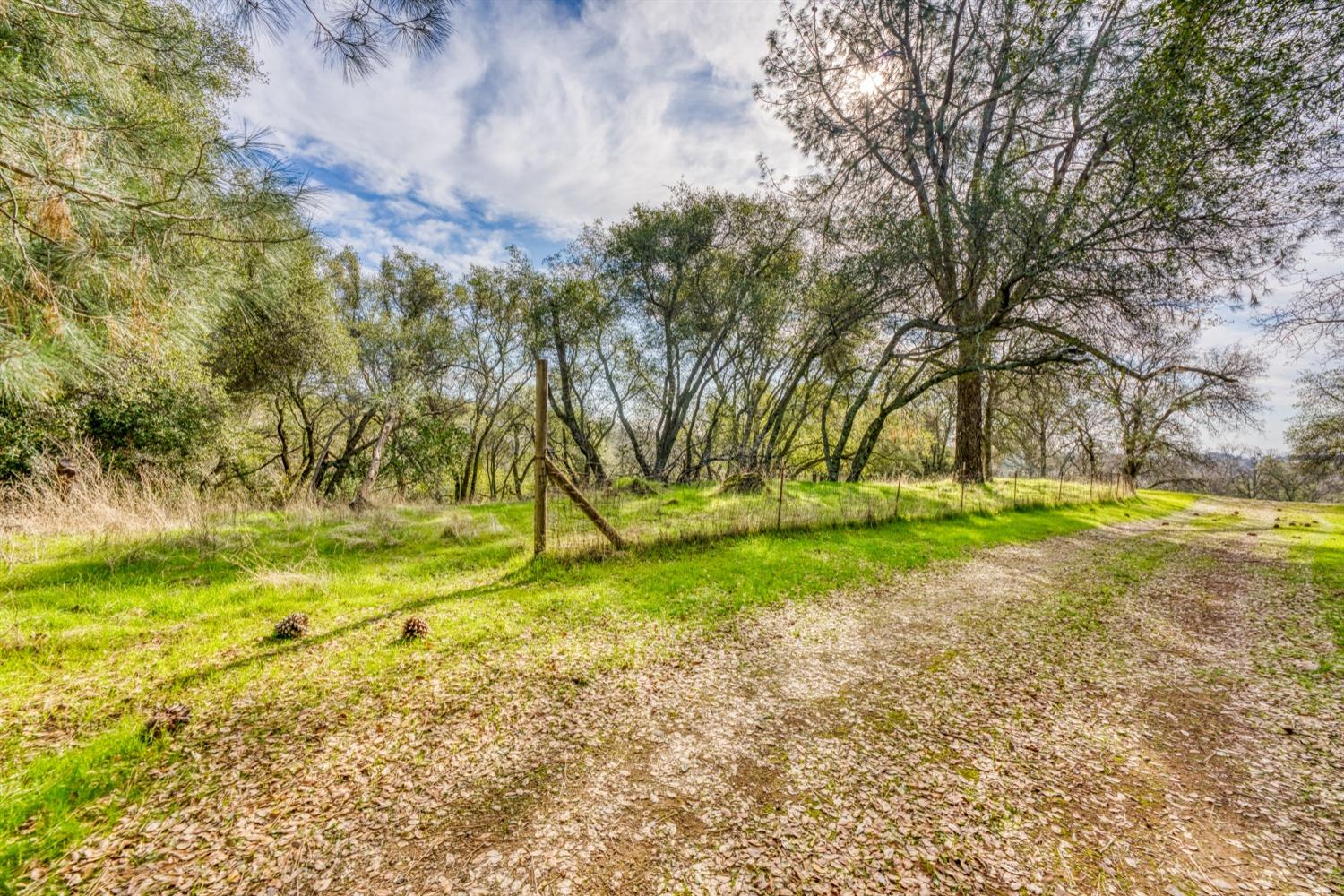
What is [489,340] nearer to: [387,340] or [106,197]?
[387,340]

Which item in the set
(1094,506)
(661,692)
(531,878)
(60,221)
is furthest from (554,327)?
(1094,506)

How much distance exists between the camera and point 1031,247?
36.0ft

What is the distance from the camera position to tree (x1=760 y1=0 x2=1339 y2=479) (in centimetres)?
716

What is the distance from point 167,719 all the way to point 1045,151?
68.4 feet

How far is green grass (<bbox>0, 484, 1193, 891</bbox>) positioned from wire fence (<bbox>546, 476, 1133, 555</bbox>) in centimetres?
33

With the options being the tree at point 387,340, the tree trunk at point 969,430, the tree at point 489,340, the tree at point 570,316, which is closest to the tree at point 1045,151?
the tree trunk at point 969,430

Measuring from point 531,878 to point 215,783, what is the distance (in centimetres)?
194

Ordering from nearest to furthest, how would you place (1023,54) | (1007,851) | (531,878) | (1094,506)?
1. (531,878)
2. (1007,851)
3. (1023,54)
4. (1094,506)

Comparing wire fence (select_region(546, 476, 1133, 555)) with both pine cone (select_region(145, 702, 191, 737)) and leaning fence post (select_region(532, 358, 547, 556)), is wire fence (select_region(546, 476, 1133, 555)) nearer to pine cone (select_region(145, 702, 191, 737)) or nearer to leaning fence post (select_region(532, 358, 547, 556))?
leaning fence post (select_region(532, 358, 547, 556))

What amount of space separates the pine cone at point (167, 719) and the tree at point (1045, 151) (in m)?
12.4

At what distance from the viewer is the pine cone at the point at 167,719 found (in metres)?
2.78

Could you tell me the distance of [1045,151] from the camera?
13508 millimetres

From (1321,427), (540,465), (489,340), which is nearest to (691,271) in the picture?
(489,340)

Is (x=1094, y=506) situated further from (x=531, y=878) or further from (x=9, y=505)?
(x=9, y=505)
